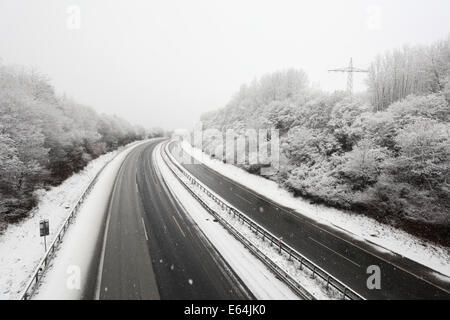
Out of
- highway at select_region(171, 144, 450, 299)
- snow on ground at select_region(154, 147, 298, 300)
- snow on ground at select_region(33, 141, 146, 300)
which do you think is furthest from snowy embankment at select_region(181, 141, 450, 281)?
snow on ground at select_region(33, 141, 146, 300)

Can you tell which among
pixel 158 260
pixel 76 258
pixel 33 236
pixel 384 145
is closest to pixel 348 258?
pixel 158 260

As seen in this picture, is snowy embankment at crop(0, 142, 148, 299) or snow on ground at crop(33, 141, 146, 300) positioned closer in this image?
snow on ground at crop(33, 141, 146, 300)

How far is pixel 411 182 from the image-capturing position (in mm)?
19266

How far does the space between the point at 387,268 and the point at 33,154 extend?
106 ft

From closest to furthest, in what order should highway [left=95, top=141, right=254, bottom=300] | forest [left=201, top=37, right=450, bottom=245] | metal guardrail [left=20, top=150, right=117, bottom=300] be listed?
metal guardrail [left=20, top=150, right=117, bottom=300], highway [left=95, top=141, right=254, bottom=300], forest [left=201, top=37, right=450, bottom=245]

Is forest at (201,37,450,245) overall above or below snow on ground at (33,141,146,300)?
above

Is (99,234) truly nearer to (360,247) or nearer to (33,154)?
(33,154)

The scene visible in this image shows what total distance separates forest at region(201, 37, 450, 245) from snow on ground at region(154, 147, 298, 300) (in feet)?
42.8

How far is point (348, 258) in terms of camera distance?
15555 mm

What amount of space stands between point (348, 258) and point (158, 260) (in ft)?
43.6

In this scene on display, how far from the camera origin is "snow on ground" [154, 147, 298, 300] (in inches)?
456

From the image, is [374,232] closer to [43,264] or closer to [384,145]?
[384,145]

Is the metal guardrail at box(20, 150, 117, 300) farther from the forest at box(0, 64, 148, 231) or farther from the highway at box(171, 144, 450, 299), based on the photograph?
the highway at box(171, 144, 450, 299)
